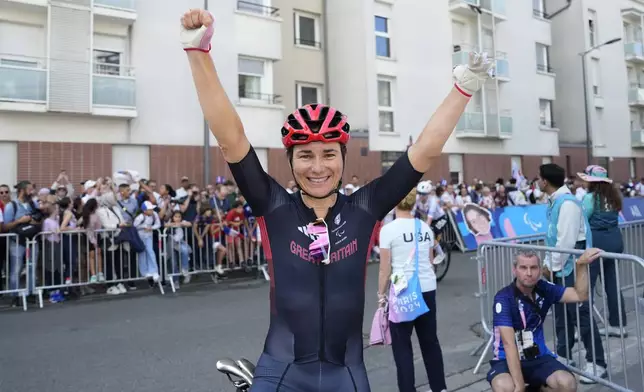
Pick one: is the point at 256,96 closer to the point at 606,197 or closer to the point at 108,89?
the point at 108,89

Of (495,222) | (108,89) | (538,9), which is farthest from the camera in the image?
(538,9)

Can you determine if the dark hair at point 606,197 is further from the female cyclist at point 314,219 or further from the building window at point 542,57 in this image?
the building window at point 542,57

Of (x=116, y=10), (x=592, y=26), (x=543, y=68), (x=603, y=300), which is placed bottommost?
(x=603, y=300)

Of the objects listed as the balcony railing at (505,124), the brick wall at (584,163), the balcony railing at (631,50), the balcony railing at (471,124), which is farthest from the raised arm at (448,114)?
the balcony railing at (631,50)

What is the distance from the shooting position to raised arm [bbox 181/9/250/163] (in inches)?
76.8

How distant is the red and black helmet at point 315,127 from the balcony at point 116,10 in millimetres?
15930

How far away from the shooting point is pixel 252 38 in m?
19.0

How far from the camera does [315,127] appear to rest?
2207 millimetres

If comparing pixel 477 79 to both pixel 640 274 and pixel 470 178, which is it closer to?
pixel 640 274

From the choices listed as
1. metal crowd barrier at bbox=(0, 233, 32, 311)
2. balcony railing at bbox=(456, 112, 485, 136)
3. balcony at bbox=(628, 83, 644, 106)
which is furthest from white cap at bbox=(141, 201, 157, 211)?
balcony at bbox=(628, 83, 644, 106)

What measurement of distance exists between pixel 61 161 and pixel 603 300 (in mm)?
14765

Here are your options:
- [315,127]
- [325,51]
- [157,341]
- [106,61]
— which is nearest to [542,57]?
[325,51]

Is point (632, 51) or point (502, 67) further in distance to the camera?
point (632, 51)

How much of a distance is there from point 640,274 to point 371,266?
9057 mm
